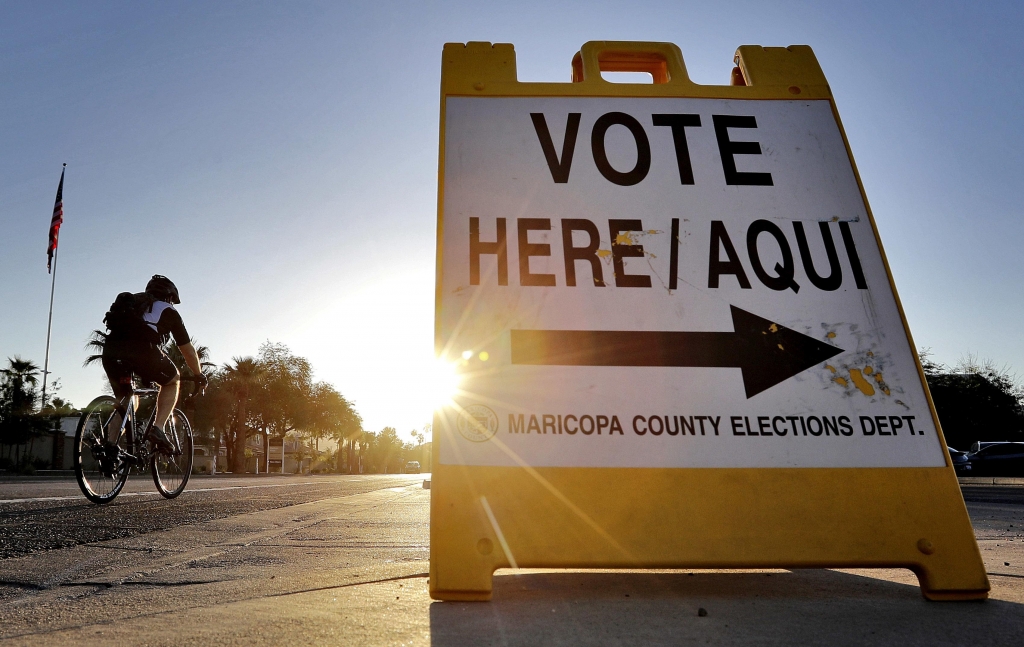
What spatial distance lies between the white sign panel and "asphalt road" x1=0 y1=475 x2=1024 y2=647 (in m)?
0.38

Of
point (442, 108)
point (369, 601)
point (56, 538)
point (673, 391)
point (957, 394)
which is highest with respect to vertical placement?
point (957, 394)

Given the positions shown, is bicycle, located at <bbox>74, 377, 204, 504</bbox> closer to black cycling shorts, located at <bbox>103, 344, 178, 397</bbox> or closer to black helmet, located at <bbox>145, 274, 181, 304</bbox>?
black cycling shorts, located at <bbox>103, 344, 178, 397</bbox>

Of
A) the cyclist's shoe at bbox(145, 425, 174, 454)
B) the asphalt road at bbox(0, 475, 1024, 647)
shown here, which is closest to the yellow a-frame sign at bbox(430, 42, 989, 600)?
the asphalt road at bbox(0, 475, 1024, 647)

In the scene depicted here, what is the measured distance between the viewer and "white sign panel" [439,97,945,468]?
1.86m

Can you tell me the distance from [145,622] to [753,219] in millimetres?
2051

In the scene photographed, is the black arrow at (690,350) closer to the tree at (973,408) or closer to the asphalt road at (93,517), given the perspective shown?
the asphalt road at (93,517)

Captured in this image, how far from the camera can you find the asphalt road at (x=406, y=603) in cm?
134

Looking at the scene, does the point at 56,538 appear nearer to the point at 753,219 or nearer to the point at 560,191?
the point at 560,191

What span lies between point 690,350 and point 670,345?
0.20 feet

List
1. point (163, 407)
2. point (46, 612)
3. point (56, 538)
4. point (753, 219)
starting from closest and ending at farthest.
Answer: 1. point (46, 612)
2. point (753, 219)
3. point (56, 538)
4. point (163, 407)

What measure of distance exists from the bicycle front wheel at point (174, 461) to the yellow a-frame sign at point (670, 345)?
4911 millimetres

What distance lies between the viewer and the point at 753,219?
2.16m

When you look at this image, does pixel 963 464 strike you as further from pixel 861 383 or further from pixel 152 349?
pixel 152 349

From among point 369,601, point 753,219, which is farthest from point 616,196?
point 369,601
